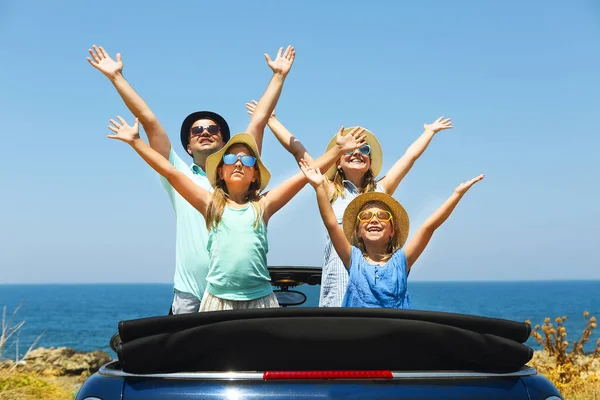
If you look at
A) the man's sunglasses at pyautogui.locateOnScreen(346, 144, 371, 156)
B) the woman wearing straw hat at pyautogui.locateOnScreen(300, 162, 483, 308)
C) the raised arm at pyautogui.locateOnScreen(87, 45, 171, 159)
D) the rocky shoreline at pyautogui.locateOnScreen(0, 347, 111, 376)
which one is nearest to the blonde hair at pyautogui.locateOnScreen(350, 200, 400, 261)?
the woman wearing straw hat at pyautogui.locateOnScreen(300, 162, 483, 308)

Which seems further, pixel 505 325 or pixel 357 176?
pixel 357 176

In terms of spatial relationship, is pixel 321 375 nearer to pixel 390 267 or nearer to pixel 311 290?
pixel 390 267

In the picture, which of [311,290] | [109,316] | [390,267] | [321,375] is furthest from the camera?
[109,316]

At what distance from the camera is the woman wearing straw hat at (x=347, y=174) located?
477cm

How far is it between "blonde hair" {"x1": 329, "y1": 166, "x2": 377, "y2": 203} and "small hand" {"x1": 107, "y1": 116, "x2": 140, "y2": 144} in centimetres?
158

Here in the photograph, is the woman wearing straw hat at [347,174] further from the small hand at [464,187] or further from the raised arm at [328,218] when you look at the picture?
the small hand at [464,187]

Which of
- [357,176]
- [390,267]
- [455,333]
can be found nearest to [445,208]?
[390,267]

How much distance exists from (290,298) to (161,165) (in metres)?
1.76

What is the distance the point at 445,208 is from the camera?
4457 mm

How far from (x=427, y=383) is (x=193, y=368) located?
924 mm

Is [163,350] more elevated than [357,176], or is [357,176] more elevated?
[357,176]

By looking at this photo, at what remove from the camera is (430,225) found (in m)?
4.44

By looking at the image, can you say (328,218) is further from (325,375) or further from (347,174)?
(325,375)

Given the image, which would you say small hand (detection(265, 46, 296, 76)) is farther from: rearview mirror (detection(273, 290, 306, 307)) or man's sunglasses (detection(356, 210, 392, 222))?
rearview mirror (detection(273, 290, 306, 307))
